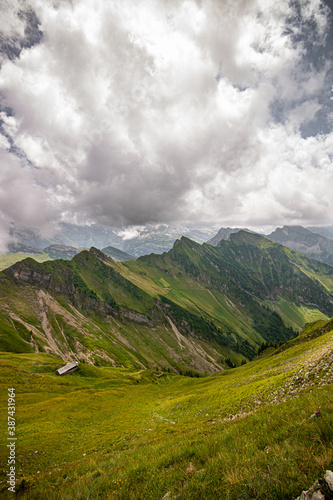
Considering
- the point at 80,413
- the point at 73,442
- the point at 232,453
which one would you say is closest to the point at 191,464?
the point at 232,453

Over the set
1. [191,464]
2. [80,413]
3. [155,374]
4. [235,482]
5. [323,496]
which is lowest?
[155,374]

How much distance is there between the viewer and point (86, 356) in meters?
184

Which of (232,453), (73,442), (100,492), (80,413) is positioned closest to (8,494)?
(100,492)

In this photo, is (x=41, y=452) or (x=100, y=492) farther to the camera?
(x=41, y=452)

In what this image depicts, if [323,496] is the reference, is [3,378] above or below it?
above

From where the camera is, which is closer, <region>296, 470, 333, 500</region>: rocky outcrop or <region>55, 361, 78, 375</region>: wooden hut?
<region>296, 470, 333, 500</region>: rocky outcrop

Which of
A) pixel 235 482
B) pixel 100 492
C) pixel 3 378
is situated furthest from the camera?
pixel 3 378

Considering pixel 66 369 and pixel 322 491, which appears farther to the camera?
pixel 66 369

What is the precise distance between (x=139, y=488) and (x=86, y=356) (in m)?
213

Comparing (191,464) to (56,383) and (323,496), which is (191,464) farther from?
(56,383)

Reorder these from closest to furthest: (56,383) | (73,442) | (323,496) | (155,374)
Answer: (323,496) → (73,442) → (56,383) → (155,374)

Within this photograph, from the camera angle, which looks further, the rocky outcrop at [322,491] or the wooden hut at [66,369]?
the wooden hut at [66,369]

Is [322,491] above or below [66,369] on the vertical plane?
below

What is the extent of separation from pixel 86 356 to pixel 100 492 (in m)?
212
